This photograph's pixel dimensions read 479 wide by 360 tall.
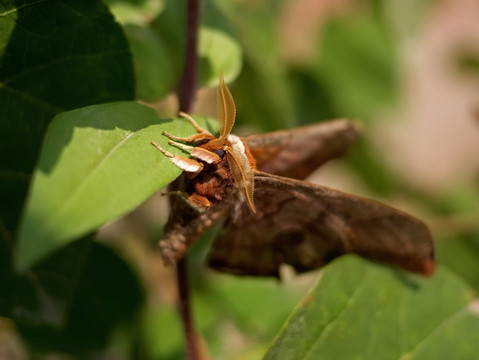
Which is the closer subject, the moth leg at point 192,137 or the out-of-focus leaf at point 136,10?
the moth leg at point 192,137

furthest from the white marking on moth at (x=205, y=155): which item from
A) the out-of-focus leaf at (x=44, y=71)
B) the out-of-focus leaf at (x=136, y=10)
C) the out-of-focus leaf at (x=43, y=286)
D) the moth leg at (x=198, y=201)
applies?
the out-of-focus leaf at (x=136, y=10)

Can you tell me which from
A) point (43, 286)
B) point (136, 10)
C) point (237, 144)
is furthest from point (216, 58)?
point (43, 286)

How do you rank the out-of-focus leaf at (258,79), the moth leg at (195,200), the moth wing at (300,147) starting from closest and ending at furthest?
1. the moth leg at (195,200)
2. the moth wing at (300,147)
3. the out-of-focus leaf at (258,79)

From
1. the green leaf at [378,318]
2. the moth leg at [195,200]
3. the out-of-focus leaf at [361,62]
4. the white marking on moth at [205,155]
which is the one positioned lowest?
the green leaf at [378,318]

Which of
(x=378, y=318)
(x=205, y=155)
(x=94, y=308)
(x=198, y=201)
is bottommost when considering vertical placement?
(x=94, y=308)

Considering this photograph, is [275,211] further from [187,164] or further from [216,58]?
[216,58]

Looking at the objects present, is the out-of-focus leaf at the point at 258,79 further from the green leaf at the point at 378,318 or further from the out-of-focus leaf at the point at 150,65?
the green leaf at the point at 378,318

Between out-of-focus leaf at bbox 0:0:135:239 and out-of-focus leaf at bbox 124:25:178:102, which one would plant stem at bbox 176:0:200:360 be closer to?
out-of-focus leaf at bbox 124:25:178:102

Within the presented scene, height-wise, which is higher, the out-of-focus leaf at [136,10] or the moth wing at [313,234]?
the out-of-focus leaf at [136,10]

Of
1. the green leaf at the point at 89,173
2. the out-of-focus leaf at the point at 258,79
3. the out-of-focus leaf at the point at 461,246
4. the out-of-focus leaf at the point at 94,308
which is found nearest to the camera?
the green leaf at the point at 89,173
